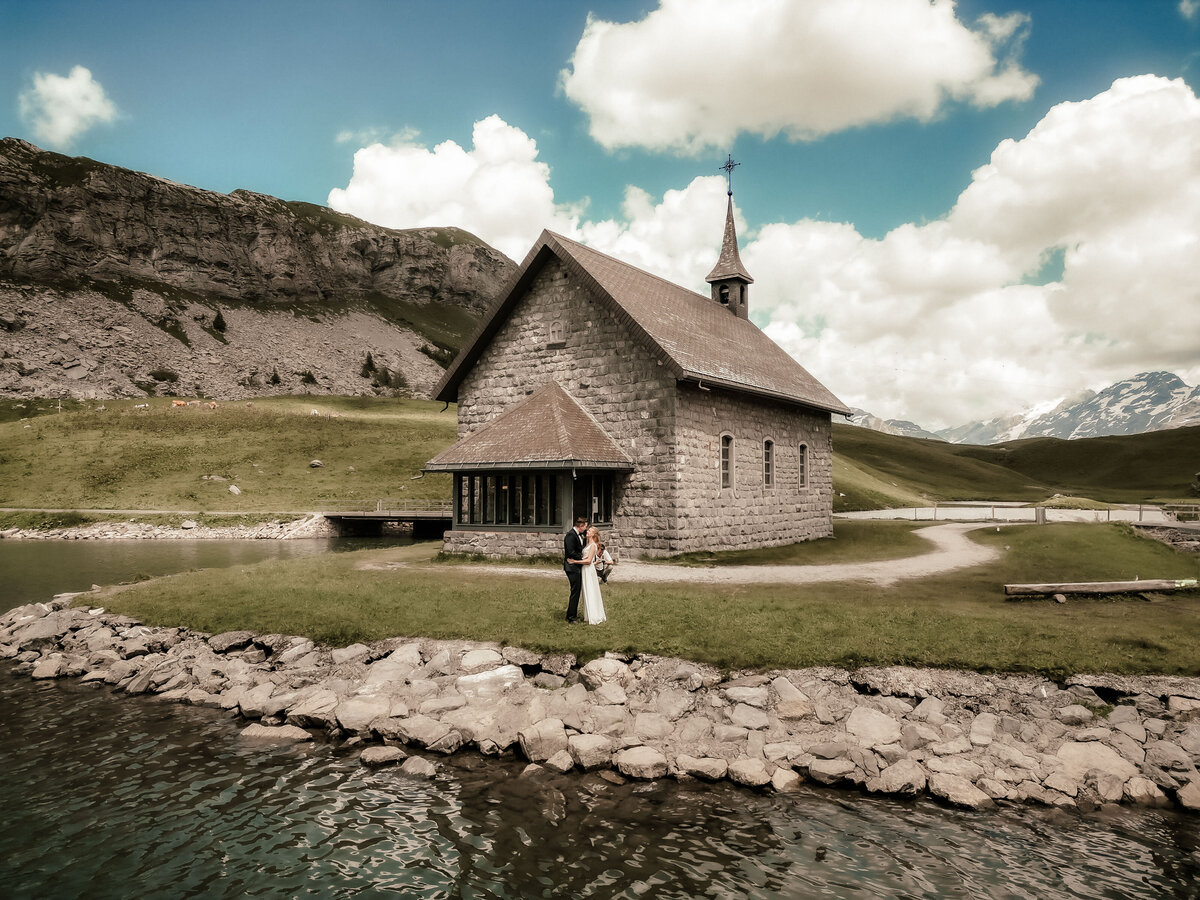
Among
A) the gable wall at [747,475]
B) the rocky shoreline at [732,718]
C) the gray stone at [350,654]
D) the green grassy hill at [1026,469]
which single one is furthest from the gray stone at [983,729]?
the green grassy hill at [1026,469]

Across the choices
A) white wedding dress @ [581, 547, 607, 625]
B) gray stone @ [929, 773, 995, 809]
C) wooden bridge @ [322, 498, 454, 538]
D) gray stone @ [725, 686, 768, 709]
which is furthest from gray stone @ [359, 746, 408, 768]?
wooden bridge @ [322, 498, 454, 538]

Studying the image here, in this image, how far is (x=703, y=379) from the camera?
22.3 m

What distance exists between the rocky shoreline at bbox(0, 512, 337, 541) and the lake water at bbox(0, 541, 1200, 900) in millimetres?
35651

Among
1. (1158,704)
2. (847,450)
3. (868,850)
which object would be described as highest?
(847,450)

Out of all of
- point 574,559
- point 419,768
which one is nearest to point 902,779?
point 419,768

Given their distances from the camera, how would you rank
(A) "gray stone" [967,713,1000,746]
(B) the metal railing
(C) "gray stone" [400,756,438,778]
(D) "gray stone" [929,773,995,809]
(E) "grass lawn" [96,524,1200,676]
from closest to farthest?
(D) "gray stone" [929,773,995,809] → (C) "gray stone" [400,756,438,778] → (A) "gray stone" [967,713,1000,746] → (E) "grass lawn" [96,524,1200,676] → (B) the metal railing

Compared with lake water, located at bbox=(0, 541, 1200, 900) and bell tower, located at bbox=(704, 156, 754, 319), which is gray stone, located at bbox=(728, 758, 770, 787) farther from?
bell tower, located at bbox=(704, 156, 754, 319)

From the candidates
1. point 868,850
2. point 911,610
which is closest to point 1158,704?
point 911,610

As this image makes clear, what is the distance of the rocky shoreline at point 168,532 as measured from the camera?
4344cm

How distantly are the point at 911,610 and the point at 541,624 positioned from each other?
7.86m

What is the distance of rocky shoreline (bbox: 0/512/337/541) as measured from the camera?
A: 43438 millimetres

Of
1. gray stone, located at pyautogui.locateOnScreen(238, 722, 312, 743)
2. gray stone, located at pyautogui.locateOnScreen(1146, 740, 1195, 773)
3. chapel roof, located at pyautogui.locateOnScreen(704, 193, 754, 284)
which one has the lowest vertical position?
gray stone, located at pyautogui.locateOnScreen(238, 722, 312, 743)

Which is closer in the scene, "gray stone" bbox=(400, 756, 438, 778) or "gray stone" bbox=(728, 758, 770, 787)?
"gray stone" bbox=(728, 758, 770, 787)

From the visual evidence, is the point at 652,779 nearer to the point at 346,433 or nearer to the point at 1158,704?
the point at 1158,704
